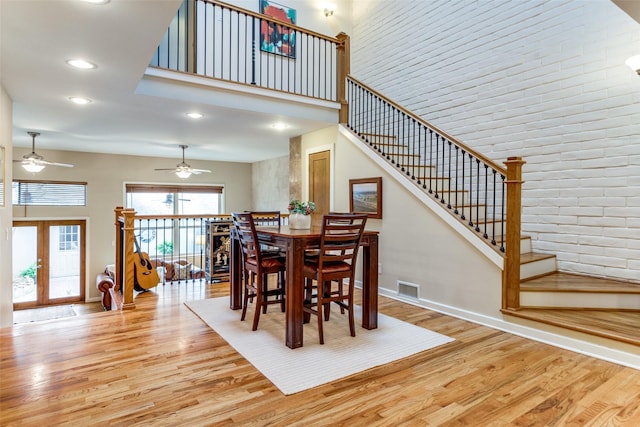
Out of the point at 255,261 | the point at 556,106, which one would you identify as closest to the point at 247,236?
the point at 255,261

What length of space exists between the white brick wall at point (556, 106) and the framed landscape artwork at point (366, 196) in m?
1.44

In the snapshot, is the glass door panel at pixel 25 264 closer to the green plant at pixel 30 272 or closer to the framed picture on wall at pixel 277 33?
the green plant at pixel 30 272

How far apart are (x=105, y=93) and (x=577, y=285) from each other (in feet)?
17.1

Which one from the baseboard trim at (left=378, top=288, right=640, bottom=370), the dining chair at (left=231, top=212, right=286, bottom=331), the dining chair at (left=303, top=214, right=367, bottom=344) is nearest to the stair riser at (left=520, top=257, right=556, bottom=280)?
the baseboard trim at (left=378, top=288, right=640, bottom=370)

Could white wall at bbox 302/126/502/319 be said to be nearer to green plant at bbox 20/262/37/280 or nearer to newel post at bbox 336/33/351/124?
newel post at bbox 336/33/351/124

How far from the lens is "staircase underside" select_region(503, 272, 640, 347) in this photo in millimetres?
2824

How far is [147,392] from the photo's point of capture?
225cm

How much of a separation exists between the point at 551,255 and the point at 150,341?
4189 millimetres

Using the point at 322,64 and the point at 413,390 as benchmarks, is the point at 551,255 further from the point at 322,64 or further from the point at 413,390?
the point at 322,64

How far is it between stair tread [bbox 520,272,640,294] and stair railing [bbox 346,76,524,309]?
328 millimetres

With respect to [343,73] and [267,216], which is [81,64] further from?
[343,73]

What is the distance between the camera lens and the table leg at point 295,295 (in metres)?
2.92

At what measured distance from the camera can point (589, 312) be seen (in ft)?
10.8

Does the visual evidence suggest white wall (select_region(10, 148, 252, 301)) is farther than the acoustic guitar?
Yes
